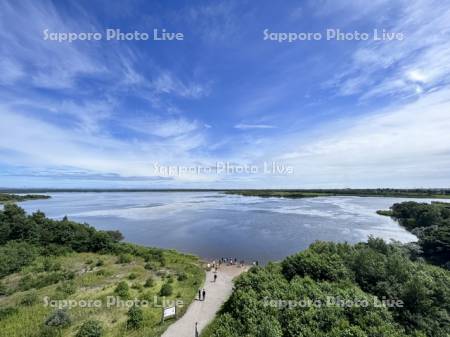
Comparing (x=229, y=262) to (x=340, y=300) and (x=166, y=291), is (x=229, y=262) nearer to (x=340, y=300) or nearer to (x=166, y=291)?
(x=166, y=291)

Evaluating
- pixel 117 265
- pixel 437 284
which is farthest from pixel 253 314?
pixel 117 265

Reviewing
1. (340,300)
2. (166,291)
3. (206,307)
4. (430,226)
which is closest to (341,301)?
(340,300)

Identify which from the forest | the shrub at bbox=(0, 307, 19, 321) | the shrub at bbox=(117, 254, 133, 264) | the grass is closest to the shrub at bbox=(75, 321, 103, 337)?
the grass

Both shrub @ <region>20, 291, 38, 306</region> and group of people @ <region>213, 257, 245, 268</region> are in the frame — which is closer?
shrub @ <region>20, 291, 38, 306</region>

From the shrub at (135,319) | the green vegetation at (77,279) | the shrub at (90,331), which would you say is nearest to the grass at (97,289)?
the green vegetation at (77,279)

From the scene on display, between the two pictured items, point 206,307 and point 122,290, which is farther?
point 122,290

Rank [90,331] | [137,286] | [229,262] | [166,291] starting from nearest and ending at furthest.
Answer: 1. [90,331]
2. [166,291]
3. [137,286]
4. [229,262]

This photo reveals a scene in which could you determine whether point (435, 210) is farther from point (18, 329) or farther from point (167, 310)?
point (18, 329)

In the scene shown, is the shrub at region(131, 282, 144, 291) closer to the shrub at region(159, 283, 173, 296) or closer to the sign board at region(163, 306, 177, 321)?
the shrub at region(159, 283, 173, 296)
